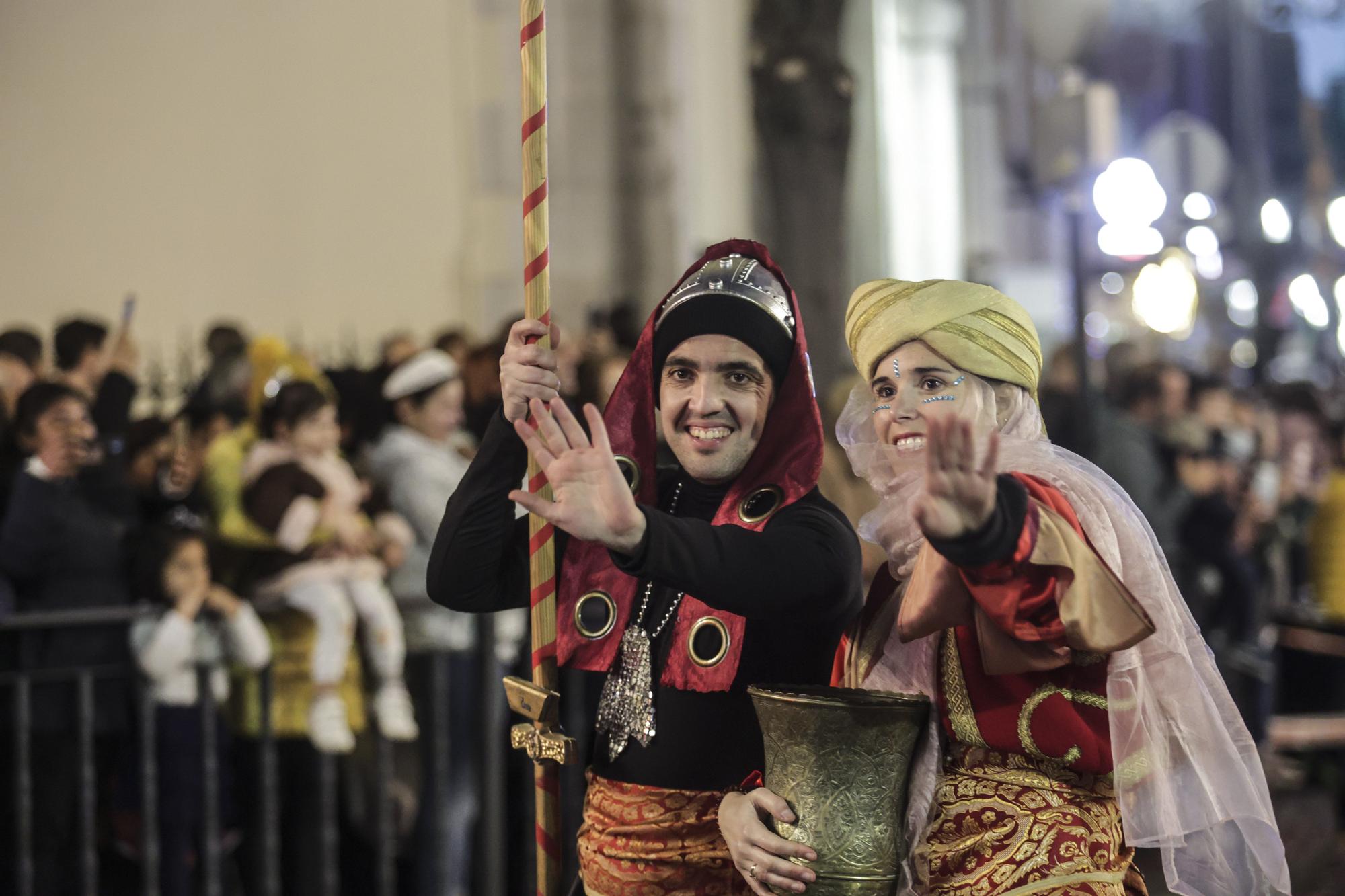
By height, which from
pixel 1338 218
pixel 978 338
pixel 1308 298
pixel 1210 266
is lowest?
pixel 978 338

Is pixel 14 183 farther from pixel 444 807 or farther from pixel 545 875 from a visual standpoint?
pixel 545 875

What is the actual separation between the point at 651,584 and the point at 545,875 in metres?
0.65

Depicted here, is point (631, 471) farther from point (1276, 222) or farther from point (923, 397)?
point (1276, 222)

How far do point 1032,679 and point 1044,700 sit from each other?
42 mm

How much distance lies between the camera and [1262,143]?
26.9 meters

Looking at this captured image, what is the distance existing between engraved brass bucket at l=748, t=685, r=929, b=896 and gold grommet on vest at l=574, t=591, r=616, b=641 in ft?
1.75

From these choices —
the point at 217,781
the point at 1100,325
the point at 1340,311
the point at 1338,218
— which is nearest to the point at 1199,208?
the point at 1338,218

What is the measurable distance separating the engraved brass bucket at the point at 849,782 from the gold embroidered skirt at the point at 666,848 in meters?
0.36

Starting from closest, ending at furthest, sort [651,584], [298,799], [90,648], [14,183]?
1. [651,584]
2. [90,648]
3. [298,799]
4. [14,183]

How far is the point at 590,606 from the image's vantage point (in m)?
3.20

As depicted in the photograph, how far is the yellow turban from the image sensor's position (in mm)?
2822

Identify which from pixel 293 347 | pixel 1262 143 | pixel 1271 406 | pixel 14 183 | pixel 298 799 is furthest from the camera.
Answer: pixel 1262 143

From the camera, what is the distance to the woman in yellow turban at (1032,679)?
100 inches

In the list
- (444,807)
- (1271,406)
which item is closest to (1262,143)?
(1271,406)
